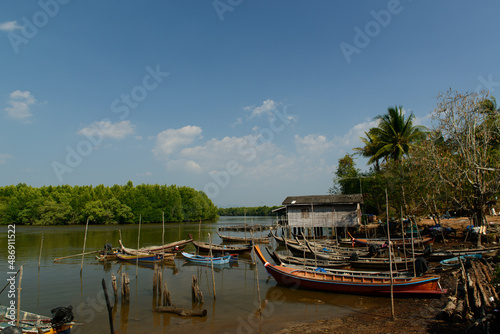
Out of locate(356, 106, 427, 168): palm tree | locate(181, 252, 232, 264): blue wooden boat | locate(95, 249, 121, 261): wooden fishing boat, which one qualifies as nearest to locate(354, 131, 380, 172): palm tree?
locate(356, 106, 427, 168): palm tree

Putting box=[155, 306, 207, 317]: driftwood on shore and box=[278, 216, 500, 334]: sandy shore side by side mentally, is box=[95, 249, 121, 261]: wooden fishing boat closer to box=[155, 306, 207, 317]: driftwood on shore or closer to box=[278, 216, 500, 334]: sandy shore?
box=[155, 306, 207, 317]: driftwood on shore

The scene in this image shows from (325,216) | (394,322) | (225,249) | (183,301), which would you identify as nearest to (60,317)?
(183,301)

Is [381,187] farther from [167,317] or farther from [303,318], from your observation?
[167,317]

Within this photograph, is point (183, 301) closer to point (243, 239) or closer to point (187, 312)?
point (187, 312)

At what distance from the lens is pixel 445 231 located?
2489 centimetres

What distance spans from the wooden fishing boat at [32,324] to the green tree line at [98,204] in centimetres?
5637

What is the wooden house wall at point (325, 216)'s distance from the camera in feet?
99.2

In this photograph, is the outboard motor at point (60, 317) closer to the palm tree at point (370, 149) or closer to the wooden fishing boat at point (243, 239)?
the wooden fishing boat at point (243, 239)

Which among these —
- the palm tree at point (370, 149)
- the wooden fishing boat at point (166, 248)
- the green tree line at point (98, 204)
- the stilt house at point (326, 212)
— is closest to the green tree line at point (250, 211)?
the green tree line at point (98, 204)

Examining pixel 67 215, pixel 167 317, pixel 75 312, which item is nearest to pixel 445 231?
pixel 167 317

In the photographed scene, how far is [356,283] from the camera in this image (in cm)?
1270

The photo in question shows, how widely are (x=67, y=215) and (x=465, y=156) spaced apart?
75.3m

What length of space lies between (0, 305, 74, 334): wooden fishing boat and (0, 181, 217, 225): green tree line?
185 ft

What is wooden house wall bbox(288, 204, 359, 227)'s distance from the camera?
30.2 meters
